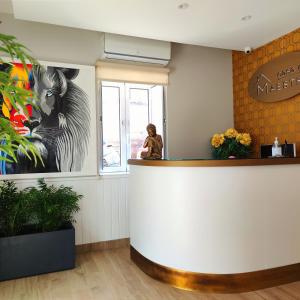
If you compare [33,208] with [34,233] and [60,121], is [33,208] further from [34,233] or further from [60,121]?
[60,121]

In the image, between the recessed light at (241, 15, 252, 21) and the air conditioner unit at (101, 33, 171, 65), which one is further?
the air conditioner unit at (101, 33, 171, 65)

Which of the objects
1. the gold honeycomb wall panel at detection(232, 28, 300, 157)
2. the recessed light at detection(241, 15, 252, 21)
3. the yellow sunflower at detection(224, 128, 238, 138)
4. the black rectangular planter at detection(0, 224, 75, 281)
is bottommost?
the black rectangular planter at detection(0, 224, 75, 281)

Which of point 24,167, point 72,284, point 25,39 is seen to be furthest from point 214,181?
point 25,39

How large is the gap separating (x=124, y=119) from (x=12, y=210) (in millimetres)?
1601

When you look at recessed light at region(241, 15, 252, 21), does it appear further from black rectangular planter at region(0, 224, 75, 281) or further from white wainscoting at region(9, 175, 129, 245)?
black rectangular planter at region(0, 224, 75, 281)

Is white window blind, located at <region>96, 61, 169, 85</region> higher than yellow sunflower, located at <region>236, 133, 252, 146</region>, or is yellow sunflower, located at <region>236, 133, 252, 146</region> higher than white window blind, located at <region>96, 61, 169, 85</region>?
white window blind, located at <region>96, 61, 169, 85</region>

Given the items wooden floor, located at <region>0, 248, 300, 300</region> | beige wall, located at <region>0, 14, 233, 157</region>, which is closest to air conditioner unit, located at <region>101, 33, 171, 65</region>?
beige wall, located at <region>0, 14, 233, 157</region>

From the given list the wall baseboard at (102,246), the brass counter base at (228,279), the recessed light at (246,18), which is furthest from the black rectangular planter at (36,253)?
the recessed light at (246,18)

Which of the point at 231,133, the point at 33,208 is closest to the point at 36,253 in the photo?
the point at 33,208

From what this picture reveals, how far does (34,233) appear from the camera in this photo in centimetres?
246

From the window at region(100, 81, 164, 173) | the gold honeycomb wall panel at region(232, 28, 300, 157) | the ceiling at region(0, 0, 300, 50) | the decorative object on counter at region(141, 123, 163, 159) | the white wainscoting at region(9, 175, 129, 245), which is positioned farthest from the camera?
the window at region(100, 81, 164, 173)

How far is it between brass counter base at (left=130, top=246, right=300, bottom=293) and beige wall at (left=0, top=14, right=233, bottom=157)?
1584 mm

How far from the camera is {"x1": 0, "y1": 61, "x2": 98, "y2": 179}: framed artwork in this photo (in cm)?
276

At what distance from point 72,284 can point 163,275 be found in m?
0.79
